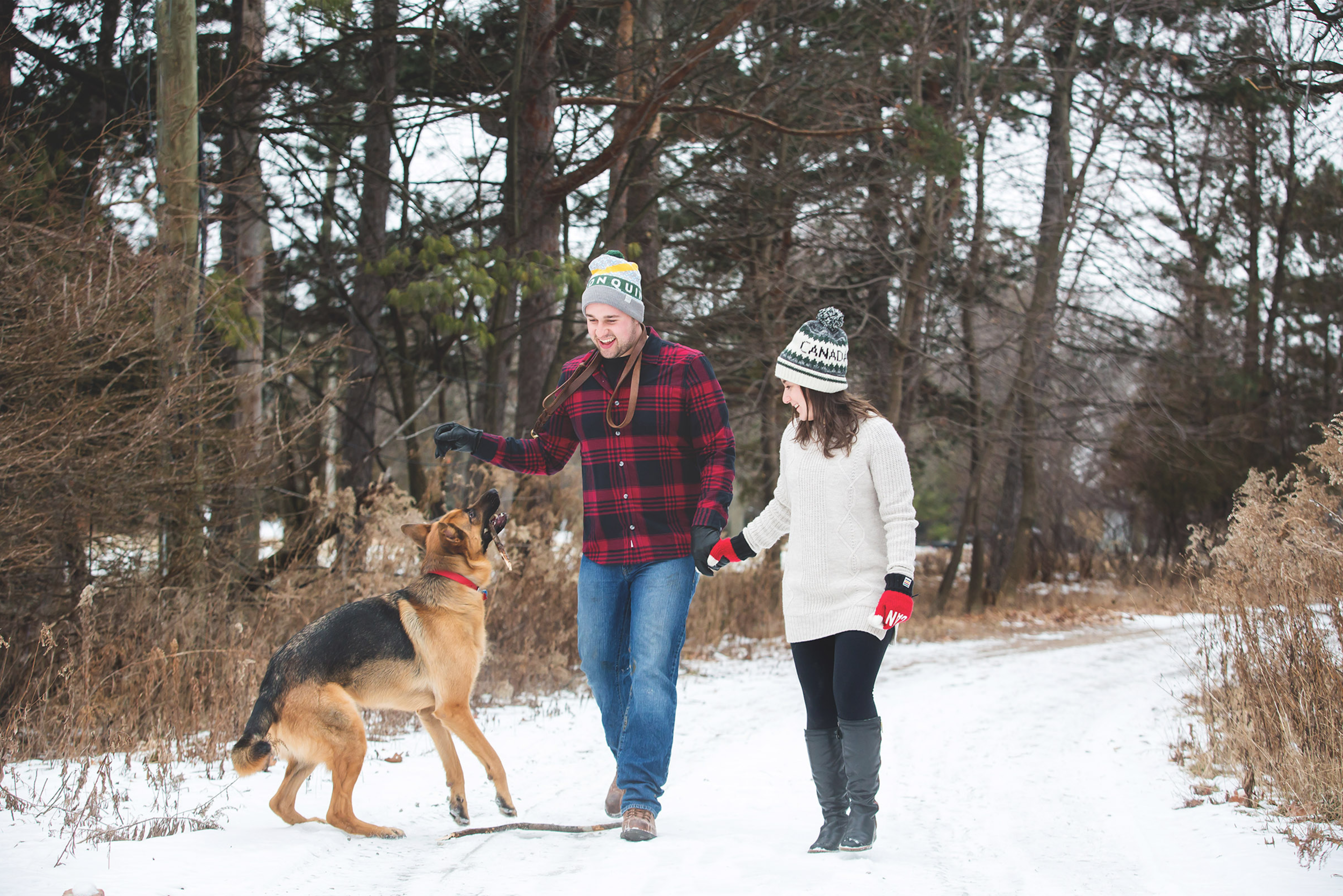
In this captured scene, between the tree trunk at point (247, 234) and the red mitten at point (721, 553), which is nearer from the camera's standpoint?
the red mitten at point (721, 553)

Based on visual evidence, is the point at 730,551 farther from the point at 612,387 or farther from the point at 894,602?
the point at 612,387

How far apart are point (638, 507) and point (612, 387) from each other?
520mm

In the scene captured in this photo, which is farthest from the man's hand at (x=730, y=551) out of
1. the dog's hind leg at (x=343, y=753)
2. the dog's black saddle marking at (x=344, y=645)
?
the dog's hind leg at (x=343, y=753)

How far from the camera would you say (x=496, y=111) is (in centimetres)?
1098

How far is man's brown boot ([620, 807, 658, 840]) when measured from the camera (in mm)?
4070

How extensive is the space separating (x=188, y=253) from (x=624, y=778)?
202 inches

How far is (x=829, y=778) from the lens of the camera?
13.3 ft

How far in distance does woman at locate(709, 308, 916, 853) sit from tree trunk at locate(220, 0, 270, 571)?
4.59 metres

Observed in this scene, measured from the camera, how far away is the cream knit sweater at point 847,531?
3.91 m

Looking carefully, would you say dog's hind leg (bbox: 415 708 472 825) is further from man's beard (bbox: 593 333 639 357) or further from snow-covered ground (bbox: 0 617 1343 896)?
man's beard (bbox: 593 333 639 357)

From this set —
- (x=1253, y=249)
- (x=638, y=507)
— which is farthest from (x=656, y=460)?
(x=1253, y=249)

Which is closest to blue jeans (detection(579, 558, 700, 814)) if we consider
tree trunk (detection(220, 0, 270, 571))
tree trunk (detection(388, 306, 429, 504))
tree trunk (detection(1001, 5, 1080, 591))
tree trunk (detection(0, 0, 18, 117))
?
tree trunk (detection(220, 0, 270, 571))

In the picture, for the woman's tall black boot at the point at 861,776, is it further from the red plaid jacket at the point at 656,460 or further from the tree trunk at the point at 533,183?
the tree trunk at the point at 533,183

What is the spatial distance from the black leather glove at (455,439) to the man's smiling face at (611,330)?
655 mm
